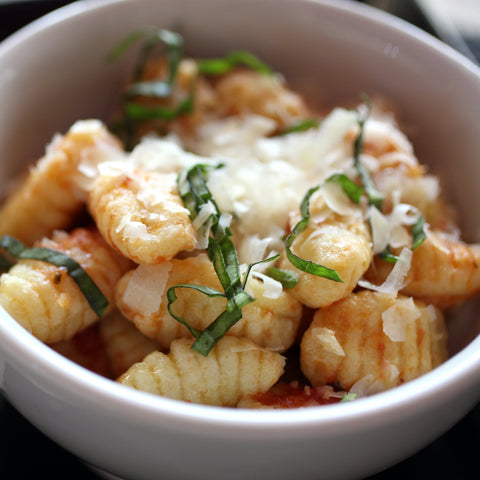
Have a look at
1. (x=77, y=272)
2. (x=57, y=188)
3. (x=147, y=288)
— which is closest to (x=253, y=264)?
(x=147, y=288)

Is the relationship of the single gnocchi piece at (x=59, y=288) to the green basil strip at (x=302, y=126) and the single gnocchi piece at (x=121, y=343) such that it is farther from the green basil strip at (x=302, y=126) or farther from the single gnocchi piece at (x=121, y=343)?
the green basil strip at (x=302, y=126)

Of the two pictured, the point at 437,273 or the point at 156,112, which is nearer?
the point at 437,273

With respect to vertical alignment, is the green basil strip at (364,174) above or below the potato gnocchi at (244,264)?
above

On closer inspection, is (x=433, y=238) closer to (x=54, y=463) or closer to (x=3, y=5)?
(x=54, y=463)

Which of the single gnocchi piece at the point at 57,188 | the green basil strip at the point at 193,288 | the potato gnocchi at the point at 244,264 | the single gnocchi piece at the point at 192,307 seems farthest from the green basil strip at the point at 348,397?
the single gnocchi piece at the point at 57,188

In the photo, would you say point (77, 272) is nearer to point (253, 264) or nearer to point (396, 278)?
point (253, 264)

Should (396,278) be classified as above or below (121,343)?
above

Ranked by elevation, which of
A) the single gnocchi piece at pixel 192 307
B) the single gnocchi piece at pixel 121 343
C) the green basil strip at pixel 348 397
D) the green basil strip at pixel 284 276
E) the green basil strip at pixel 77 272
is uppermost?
the green basil strip at pixel 284 276
